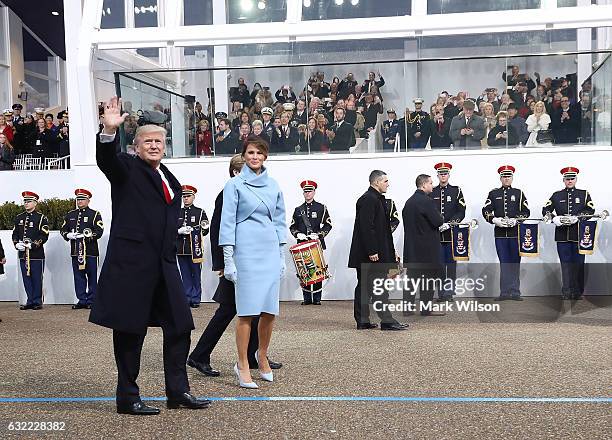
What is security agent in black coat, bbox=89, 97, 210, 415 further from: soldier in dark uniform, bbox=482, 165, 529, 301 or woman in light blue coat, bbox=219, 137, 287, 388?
soldier in dark uniform, bbox=482, 165, 529, 301

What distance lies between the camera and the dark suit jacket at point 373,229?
416 inches

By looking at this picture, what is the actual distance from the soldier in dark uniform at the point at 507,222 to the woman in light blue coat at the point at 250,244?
777 centimetres

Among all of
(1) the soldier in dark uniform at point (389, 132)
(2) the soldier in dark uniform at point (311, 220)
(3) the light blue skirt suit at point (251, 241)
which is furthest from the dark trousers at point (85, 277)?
(3) the light blue skirt suit at point (251, 241)

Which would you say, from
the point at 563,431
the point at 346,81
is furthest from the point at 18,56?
the point at 563,431

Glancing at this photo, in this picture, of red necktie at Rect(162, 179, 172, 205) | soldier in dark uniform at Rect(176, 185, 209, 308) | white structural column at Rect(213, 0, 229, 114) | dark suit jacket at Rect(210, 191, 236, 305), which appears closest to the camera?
red necktie at Rect(162, 179, 172, 205)

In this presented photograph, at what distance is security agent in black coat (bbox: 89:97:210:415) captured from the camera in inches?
236

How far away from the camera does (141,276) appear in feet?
19.7

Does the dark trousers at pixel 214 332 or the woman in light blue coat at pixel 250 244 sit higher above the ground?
the woman in light blue coat at pixel 250 244

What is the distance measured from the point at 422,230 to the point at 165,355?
644cm

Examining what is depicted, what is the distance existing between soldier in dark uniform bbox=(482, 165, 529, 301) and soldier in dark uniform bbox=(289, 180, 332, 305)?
2.45 metres

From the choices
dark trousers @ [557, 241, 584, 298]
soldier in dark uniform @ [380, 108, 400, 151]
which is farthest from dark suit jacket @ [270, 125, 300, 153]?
dark trousers @ [557, 241, 584, 298]

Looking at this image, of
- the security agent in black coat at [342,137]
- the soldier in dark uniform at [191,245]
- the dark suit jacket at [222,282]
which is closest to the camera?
the dark suit jacket at [222,282]

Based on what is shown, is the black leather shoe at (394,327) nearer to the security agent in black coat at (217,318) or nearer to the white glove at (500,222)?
the security agent in black coat at (217,318)

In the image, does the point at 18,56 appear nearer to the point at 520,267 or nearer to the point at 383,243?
the point at 520,267
